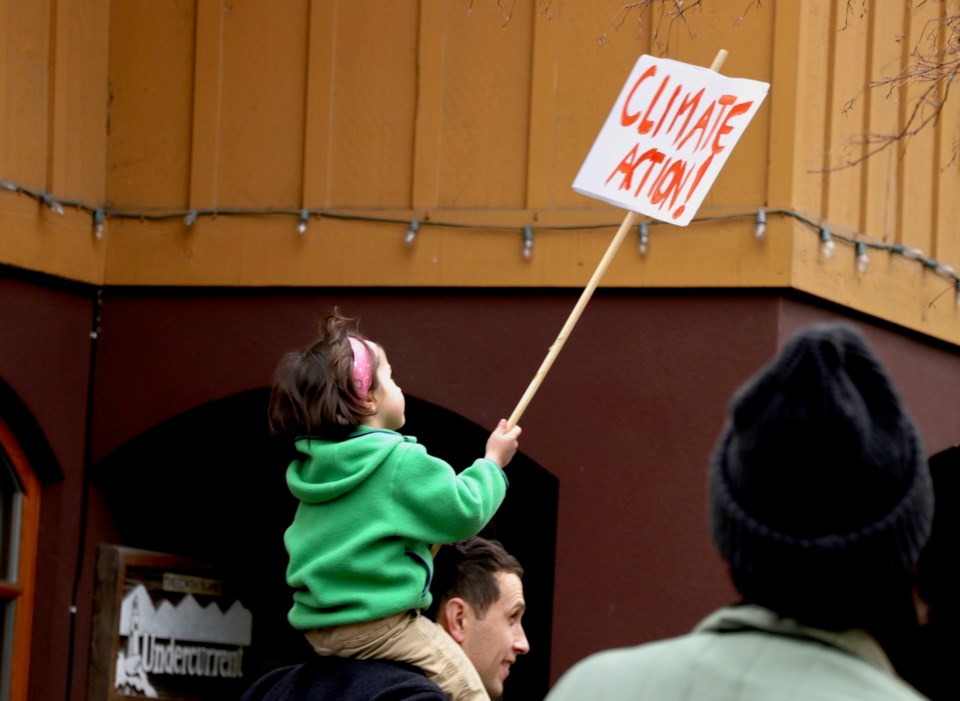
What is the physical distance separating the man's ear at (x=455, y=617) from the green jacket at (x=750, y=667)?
7.66 feet

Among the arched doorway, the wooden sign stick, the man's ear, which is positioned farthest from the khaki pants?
the arched doorway

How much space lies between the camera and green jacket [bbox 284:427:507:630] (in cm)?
360

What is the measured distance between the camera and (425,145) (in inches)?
271

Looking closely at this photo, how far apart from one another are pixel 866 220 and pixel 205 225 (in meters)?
2.70

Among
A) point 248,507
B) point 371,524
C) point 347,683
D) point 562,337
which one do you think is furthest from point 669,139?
point 248,507

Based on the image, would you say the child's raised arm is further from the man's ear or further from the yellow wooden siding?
the yellow wooden siding

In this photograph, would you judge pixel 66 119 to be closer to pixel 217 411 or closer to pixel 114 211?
pixel 114 211

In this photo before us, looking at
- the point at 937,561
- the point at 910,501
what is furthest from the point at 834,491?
Answer: the point at 937,561

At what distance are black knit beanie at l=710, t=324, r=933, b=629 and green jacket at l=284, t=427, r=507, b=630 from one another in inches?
76.6

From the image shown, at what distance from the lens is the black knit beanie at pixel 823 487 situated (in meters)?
1.64

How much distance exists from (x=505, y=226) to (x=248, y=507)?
2087 millimetres

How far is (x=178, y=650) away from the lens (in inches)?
296

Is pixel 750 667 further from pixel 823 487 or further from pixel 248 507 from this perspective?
pixel 248 507

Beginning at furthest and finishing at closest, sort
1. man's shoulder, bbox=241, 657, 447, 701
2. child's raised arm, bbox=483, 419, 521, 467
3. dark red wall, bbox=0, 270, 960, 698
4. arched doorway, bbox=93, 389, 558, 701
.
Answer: arched doorway, bbox=93, 389, 558, 701
dark red wall, bbox=0, 270, 960, 698
child's raised arm, bbox=483, 419, 521, 467
man's shoulder, bbox=241, 657, 447, 701
